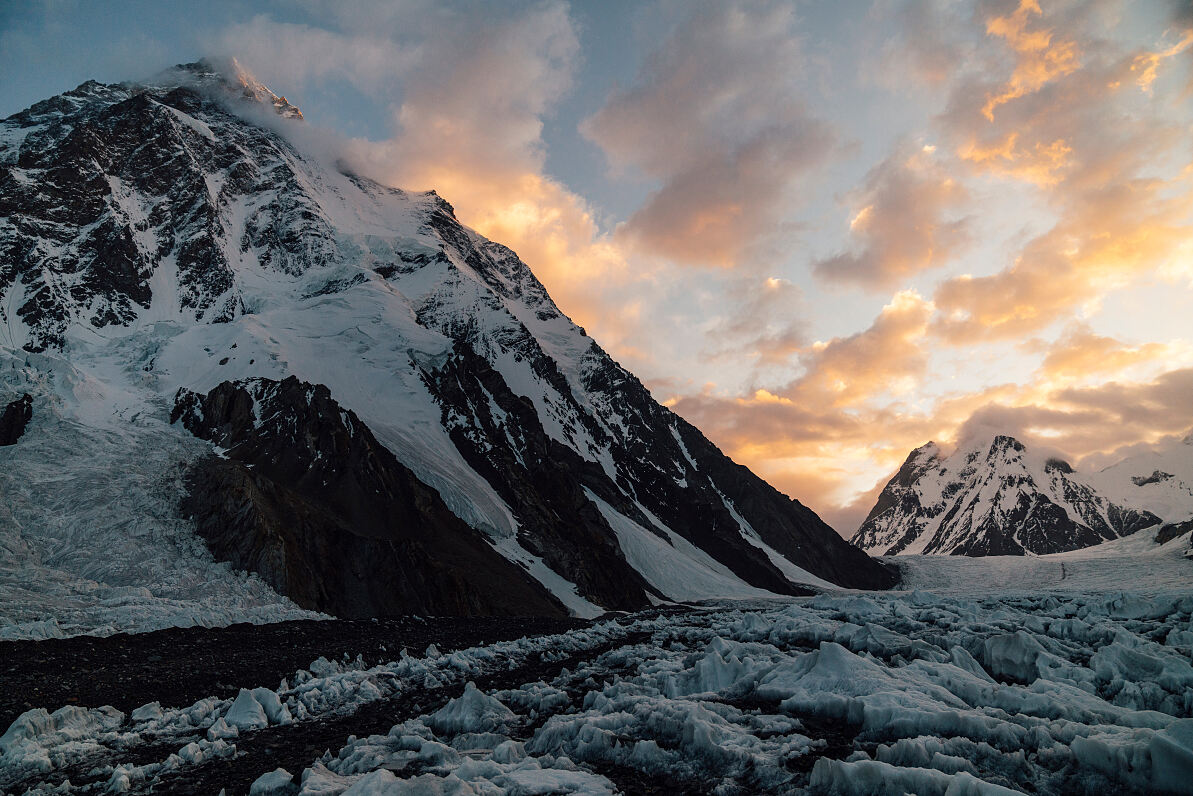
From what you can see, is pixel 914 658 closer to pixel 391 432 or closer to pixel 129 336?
pixel 391 432

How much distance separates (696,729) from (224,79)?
205 m

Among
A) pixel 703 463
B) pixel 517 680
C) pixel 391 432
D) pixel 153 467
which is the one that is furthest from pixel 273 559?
pixel 703 463

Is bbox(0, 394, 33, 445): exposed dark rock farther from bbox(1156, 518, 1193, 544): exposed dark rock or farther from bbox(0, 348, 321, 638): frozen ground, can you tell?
bbox(1156, 518, 1193, 544): exposed dark rock

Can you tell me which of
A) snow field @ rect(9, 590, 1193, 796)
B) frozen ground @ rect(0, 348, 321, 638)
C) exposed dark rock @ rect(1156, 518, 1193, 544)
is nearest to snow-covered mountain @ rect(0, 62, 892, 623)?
frozen ground @ rect(0, 348, 321, 638)

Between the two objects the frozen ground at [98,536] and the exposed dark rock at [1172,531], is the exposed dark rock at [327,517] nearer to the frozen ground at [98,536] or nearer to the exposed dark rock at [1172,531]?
the frozen ground at [98,536]

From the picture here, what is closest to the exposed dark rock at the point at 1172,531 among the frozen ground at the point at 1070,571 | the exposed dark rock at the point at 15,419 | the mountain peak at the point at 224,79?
the frozen ground at the point at 1070,571

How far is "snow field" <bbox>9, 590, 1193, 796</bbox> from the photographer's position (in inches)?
301

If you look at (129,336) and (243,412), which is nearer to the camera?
(243,412)

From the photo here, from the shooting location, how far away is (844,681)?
39.5ft

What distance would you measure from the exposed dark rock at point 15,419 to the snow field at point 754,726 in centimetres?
3611

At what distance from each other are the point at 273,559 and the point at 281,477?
16.6 meters

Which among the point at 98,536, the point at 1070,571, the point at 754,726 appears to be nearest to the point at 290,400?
the point at 98,536

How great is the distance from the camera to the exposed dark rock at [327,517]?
1385 inches

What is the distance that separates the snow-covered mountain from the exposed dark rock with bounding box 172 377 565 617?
0.25 metres
